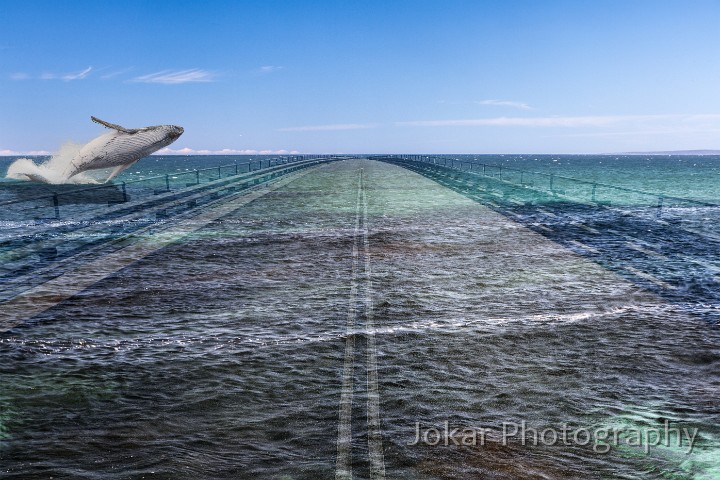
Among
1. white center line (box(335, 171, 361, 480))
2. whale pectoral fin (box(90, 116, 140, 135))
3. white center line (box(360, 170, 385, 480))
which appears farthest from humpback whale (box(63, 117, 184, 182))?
→ white center line (box(360, 170, 385, 480))

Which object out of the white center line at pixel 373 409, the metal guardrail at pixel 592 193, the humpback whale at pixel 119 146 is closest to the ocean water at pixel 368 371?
the white center line at pixel 373 409

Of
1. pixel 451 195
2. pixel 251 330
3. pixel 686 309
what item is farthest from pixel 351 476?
pixel 451 195

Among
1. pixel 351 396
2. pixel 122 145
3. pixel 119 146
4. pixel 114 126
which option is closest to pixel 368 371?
pixel 351 396

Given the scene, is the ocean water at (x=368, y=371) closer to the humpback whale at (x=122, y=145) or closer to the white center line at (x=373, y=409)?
the white center line at (x=373, y=409)

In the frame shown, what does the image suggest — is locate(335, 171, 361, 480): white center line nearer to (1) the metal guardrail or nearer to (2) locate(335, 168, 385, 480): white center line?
(2) locate(335, 168, 385, 480): white center line

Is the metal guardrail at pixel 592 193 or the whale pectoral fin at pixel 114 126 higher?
the whale pectoral fin at pixel 114 126
